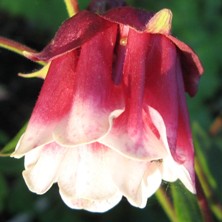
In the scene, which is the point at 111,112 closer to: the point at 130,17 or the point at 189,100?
the point at 130,17

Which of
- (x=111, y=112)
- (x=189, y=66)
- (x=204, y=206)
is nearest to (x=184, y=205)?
(x=204, y=206)

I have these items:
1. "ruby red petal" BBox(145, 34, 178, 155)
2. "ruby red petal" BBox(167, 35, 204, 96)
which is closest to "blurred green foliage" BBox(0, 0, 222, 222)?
"ruby red petal" BBox(167, 35, 204, 96)

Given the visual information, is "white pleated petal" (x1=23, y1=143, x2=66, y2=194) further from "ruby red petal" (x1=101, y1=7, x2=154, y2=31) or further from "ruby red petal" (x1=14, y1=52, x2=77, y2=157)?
"ruby red petal" (x1=101, y1=7, x2=154, y2=31)

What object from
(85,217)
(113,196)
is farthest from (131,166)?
(85,217)

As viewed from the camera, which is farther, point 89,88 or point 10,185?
point 10,185

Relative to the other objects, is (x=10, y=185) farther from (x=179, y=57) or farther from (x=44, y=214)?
(x=179, y=57)
